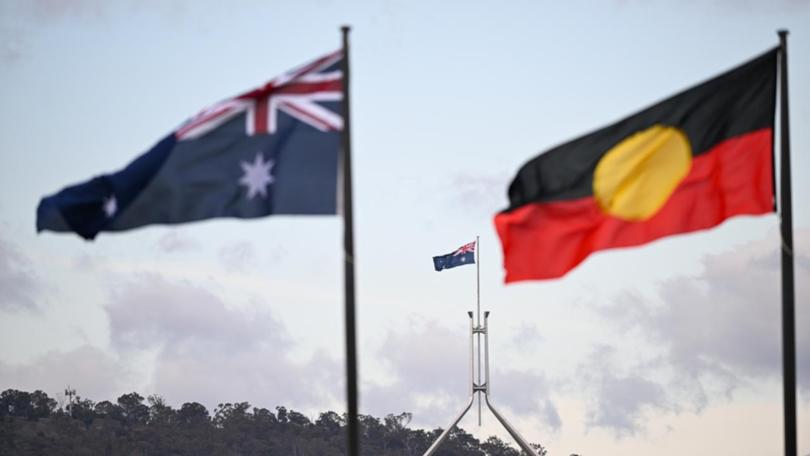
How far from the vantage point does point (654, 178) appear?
2055cm

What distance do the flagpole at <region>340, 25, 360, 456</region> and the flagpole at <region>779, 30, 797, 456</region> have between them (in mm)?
4606

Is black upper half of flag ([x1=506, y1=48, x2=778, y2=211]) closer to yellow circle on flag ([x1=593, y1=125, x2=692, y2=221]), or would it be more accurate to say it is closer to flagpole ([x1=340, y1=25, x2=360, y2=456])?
yellow circle on flag ([x1=593, y1=125, x2=692, y2=221])

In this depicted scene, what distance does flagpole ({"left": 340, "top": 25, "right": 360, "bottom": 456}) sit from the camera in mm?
19984

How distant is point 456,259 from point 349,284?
3964 cm

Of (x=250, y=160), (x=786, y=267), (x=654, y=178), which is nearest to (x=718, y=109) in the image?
(x=654, y=178)

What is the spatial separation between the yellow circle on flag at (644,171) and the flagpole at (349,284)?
281 centimetres

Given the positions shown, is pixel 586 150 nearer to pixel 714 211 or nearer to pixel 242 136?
pixel 714 211

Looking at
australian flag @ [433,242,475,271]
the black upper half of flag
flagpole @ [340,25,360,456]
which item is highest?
australian flag @ [433,242,475,271]

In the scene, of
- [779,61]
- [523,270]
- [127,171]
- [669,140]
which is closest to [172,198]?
[127,171]

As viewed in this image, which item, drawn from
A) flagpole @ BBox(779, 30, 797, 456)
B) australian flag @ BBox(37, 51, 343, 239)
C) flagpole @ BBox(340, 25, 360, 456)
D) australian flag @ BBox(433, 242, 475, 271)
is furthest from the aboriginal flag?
australian flag @ BBox(433, 242, 475, 271)

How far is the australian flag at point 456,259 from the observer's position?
59.2 meters

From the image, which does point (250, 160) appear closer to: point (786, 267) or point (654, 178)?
point (654, 178)

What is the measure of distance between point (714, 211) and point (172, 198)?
6.20 metres

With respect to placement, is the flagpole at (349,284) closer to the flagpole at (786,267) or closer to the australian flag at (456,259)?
the flagpole at (786,267)
